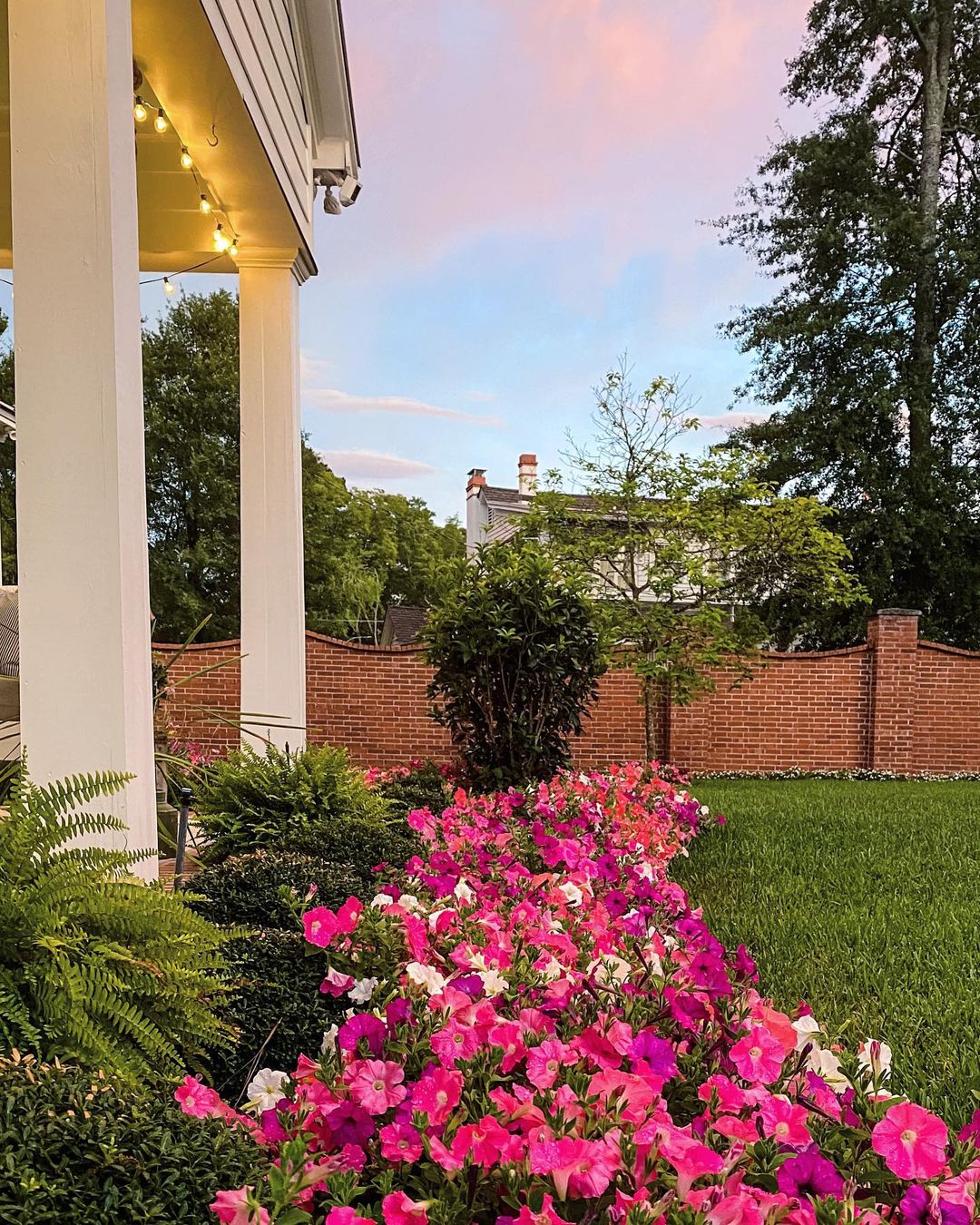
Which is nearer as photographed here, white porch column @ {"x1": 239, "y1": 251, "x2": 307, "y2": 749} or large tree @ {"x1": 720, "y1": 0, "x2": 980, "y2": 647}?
white porch column @ {"x1": 239, "y1": 251, "x2": 307, "y2": 749}

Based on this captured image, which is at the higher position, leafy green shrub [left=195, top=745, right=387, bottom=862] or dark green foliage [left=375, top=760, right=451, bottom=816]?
leafy green shrub [left=195, top=745, right=387, bottom=862]

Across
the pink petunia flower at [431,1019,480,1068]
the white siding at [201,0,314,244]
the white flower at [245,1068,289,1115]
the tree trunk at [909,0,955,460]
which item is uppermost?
the tree trunk at [909,0,955,460]

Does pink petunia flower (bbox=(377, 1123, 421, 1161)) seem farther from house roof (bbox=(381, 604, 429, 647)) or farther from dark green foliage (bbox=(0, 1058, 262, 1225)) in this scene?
house roof (bbox=(381, 604, 429, 647))

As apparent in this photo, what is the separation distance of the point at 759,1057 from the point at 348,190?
17.4 ft

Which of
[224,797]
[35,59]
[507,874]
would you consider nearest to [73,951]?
[507,874]

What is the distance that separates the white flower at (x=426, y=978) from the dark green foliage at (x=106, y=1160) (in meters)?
0.48

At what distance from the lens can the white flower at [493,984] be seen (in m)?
1.46

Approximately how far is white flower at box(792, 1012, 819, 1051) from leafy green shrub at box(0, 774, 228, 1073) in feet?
3.15

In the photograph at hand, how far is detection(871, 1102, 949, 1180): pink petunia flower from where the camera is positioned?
1.00 meters

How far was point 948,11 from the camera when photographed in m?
14.1

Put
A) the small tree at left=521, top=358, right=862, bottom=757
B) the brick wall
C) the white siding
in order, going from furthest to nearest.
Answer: the brick wall < the small tree at left=521, top=358, right=862, bottom=757 < the white siding

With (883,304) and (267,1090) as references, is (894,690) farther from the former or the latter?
(267,1090)

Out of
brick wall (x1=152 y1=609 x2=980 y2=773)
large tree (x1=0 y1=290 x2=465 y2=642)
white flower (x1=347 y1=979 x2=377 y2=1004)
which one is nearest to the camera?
white flower (x1=347 y1=979 x2=377 y2=1004)

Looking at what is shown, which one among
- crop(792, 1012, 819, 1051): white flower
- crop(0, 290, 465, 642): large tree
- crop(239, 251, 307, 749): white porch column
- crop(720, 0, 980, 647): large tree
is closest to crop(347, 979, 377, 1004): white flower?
crop(792, 1012, 819, 1051): white flower
